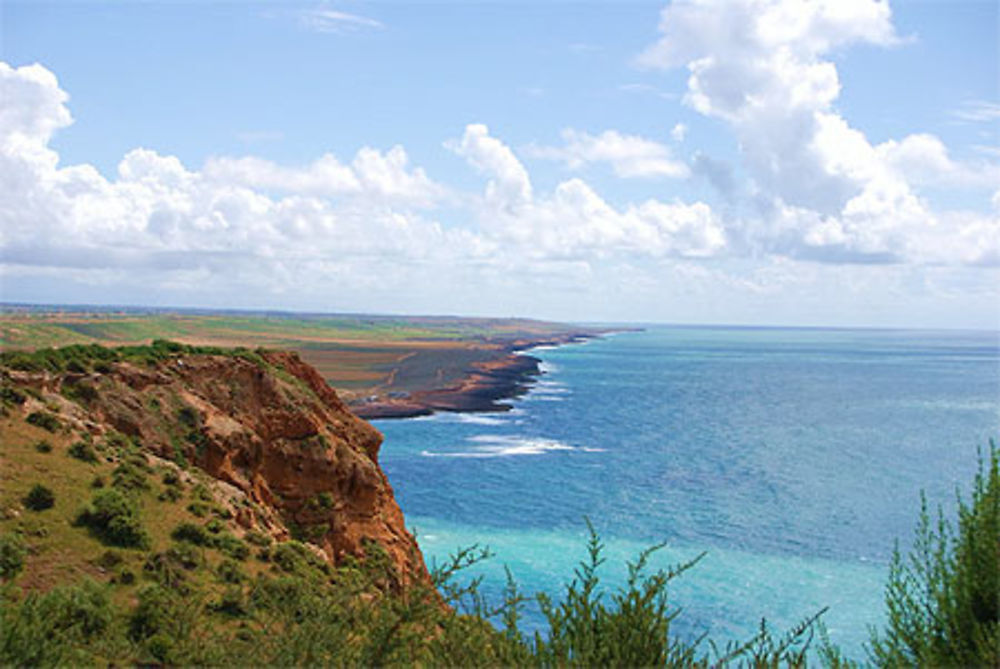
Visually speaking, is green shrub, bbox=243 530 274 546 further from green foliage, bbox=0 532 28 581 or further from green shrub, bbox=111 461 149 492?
green foliage, bbox=0 532 28 581

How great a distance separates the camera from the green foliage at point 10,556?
1636cm

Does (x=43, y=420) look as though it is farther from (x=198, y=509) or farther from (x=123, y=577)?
(x=123, y=577)

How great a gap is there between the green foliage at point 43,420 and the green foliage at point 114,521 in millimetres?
4462

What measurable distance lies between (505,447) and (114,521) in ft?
204

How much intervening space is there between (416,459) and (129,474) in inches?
2030

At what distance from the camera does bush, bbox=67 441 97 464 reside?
2227 centimetres

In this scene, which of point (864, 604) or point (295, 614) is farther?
point (864, 604)

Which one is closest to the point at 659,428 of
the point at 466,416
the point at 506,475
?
the point at 466,416

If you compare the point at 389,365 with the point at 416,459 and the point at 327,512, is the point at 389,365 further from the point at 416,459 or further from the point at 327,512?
the point at 327,512

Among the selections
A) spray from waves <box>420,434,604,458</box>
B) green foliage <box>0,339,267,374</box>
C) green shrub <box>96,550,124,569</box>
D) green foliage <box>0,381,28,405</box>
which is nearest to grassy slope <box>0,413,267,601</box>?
green shrub <box>96,550,124,569</box>

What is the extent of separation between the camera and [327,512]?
2892 centimetres

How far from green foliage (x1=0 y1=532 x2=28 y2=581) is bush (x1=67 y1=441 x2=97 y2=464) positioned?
5225mm

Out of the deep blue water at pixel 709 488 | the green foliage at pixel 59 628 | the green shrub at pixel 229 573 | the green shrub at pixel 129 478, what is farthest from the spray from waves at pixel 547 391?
the green foliage at pixel 59 628

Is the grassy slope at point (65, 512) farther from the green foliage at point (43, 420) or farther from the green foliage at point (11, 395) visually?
the green foliage at point (11, 395)
